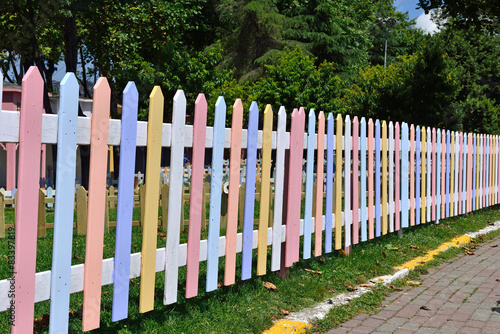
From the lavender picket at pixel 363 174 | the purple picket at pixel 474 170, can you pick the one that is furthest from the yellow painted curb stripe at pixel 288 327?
the purple picket at pixel 474 170

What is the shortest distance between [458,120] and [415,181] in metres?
28.3

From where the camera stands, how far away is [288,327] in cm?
454

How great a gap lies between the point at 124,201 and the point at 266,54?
115ft

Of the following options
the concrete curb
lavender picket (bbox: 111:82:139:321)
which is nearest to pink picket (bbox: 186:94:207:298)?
lavender picket (bbox: 111:82:139:321)

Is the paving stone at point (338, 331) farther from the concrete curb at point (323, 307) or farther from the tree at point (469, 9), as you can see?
the tree at point (469, 9)

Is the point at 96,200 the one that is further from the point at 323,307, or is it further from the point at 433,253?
the point at 433,253

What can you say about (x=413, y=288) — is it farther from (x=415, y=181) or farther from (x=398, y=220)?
(x=415, y=181)

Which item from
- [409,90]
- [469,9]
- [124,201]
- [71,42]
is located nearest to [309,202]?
[124,201]

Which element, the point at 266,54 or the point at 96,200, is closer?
the point at 96,200

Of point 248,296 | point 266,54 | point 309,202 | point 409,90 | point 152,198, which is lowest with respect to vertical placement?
point 248,296

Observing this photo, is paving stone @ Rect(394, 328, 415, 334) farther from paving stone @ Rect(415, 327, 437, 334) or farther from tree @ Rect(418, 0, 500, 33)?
tree @ Rect(418, 0, 500, 33)

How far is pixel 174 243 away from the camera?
421 cm

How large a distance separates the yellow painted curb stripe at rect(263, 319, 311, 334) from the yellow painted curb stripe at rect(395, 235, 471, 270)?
98.9 inches

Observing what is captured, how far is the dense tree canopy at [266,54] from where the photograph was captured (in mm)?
18953
